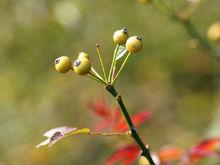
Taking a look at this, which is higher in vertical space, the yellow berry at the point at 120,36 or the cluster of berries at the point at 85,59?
the yellow berry at the point at 120,36

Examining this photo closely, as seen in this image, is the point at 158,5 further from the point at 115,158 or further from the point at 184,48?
the point at 184,48

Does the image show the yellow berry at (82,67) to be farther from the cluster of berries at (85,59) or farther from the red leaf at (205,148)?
the red leaf at (205,148)

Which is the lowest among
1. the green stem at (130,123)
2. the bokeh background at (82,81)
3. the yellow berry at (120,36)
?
the green stem at (130,123)

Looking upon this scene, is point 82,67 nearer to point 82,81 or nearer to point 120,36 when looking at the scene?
point 120,36

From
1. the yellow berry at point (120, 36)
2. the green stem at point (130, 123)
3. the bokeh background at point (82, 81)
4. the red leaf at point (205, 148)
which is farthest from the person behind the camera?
the bokeh background at point (82, 81)

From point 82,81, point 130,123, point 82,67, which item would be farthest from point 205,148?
point 82,81

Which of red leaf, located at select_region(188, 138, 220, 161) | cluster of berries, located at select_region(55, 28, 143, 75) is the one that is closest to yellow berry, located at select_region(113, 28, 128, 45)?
cluster of berries, located at select_region(55, 28, 143, 75)

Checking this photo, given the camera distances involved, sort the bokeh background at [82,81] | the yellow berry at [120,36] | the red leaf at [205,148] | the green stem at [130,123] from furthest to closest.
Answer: the bokeh background at [82,81], the red leaf at [205,148], the yellow berry at [120,36], the green stem at [130,123]

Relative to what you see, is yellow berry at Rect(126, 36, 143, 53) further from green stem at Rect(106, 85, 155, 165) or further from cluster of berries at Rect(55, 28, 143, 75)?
green stem at Rect(106, 85, 155, 165)

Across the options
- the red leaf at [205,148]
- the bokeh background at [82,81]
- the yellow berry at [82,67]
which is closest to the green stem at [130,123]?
the yellow berry at [82,67]
